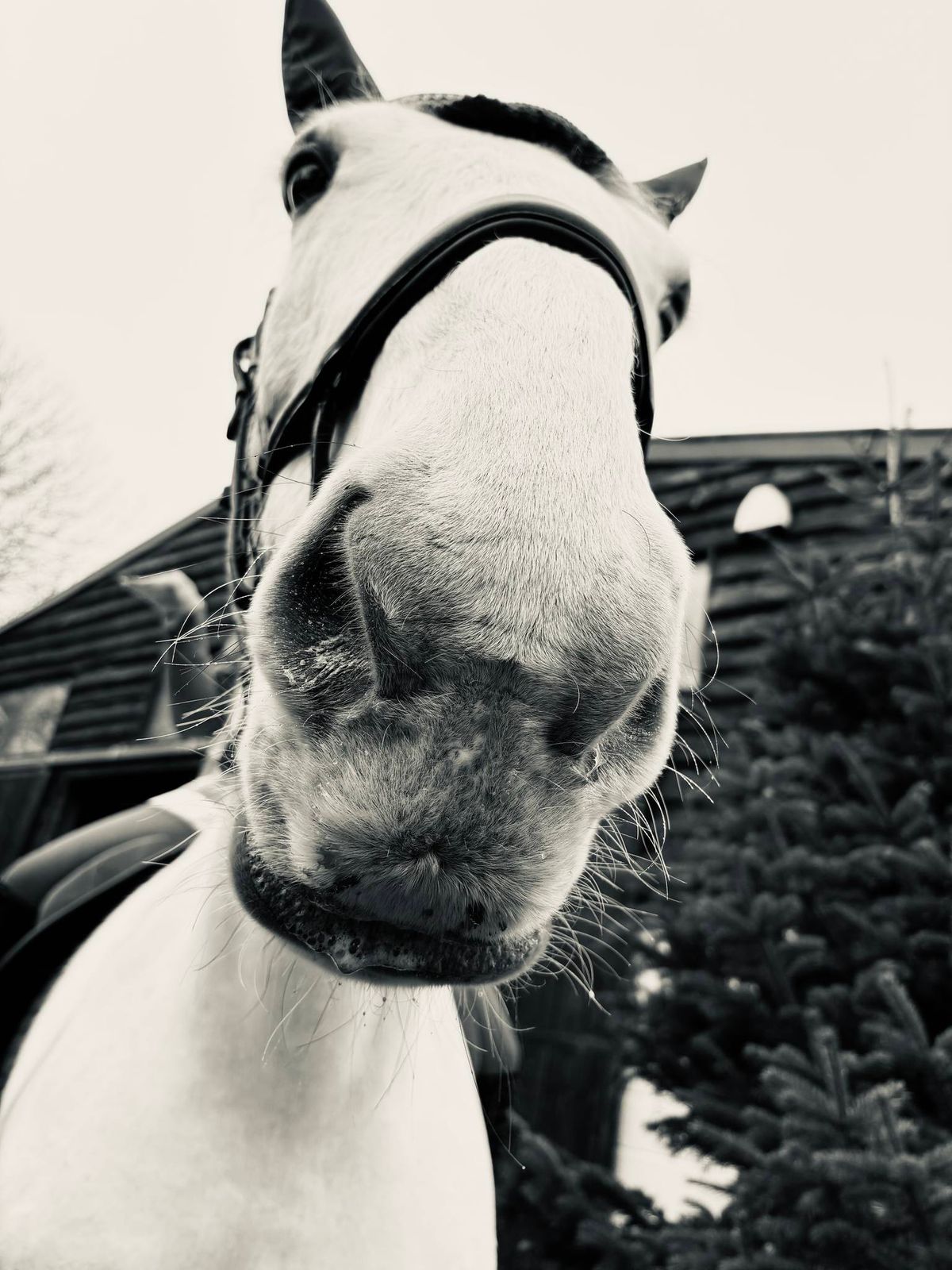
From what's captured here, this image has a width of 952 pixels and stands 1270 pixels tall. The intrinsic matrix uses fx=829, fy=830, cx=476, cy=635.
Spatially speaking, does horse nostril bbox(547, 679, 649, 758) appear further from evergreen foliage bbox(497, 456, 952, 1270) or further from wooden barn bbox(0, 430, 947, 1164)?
evergreen foliage bbox(497, 456, 952, 1270)

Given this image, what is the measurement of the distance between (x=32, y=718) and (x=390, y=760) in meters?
9.07

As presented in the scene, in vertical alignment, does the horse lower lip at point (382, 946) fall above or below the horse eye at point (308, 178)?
below

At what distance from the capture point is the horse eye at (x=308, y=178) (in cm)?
136

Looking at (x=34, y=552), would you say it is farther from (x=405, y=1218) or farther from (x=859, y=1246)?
(x=859, y=1246)

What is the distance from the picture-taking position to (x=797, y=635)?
310 centimetres

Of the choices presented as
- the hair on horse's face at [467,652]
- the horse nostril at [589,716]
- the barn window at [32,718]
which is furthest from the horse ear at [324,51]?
the barn window at [32,718]

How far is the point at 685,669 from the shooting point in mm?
2619

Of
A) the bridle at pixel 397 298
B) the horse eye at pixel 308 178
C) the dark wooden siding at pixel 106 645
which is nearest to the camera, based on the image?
the bridle at pixel 397 298

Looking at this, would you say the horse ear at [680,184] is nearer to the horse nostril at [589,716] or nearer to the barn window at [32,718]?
the horse nostril at [589,716]

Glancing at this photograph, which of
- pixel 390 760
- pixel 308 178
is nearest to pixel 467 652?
pixel 390 760

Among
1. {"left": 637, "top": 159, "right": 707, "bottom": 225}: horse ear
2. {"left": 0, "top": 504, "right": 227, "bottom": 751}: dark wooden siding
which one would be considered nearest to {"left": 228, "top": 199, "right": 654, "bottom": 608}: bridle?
{"left": 637, "top": 159, "right": 707, "bottom": 225}: horse ear

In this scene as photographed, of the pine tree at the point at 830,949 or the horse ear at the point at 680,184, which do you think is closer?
the pine tree at the point at 830,949

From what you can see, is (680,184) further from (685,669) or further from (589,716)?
(589,716)

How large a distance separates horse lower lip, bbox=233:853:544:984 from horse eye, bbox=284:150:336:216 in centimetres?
113
